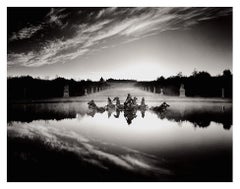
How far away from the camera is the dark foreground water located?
4.43 meters

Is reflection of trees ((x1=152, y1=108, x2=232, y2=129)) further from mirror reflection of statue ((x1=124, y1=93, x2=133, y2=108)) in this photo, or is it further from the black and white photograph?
mirror reflection of statue ((x1=124, y1=93, x2=133, y2=108))

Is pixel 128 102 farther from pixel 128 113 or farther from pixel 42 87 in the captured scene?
pixel 42 87

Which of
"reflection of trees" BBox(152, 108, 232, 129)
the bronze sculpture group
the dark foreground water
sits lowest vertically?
the dark foreground water

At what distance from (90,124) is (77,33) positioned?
1675 mm

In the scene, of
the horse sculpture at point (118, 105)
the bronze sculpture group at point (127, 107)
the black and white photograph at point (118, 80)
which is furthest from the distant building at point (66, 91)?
the horse sculpture at point (118, 105)

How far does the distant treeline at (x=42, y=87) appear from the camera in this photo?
5473 millimetres

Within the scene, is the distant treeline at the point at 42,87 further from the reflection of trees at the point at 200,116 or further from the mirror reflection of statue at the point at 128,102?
the reflection of trees at the point at 200,116

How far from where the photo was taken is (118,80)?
568 centimetres

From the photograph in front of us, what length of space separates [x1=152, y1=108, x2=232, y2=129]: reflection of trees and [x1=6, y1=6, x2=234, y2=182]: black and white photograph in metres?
0.02

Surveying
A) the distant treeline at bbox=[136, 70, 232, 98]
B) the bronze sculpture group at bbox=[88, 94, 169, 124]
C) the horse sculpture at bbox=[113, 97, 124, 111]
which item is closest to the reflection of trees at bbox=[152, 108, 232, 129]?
the bronze sculpture group at bbox=[88, 94, 169, 124]

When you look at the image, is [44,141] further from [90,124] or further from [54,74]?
[54,74]

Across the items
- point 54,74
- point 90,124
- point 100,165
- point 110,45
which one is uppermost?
point 110,45
